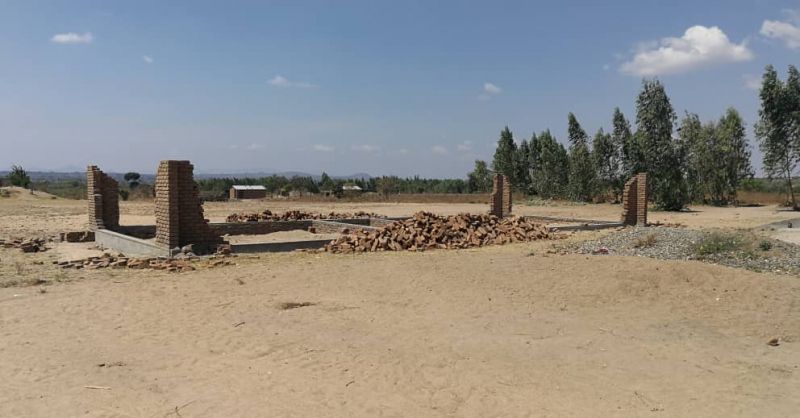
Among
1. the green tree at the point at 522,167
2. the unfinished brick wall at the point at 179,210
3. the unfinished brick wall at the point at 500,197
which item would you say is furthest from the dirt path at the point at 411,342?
the green tree at the point at 522,167

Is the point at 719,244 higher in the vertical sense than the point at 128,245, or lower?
higher

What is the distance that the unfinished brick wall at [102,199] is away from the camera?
15938 millimetres

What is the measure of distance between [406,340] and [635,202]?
603 inches

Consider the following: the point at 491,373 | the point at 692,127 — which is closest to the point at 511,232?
the point at 491,373

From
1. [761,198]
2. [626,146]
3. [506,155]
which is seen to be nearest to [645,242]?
A: [626,146]

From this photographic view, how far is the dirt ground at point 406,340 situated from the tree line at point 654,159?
23.9 metres

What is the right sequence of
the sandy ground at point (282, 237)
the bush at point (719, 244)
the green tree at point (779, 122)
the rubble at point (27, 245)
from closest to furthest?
1. the bush at point (719, 244)
2. the rubble at point (27, 245)
3. the sandy ground at point (282, 237)
4. the green tree at point (779, 122)

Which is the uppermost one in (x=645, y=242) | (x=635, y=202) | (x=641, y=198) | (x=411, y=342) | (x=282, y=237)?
(x=641, y=198)

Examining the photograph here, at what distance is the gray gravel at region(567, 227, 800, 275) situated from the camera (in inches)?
382

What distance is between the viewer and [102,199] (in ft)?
52.9

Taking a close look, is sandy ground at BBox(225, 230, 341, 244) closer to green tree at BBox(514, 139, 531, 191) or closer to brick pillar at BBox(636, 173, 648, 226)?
brick pillar at BBox(636, 173, 648, 226)

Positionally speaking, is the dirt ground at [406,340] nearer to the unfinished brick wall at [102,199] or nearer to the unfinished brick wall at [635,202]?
→ the unfinished brick wall at [102,199]

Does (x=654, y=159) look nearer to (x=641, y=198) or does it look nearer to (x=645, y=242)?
(x=641, y=198)

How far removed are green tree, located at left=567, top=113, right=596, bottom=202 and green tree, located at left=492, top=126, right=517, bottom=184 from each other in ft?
31.6
